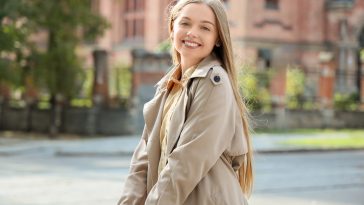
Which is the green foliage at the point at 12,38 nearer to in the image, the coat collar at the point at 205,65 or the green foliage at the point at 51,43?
the green foliage at the point at 51,43

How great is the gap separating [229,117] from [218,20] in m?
0.44

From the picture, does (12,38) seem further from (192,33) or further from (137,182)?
(192,33)

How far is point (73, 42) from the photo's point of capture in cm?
2283

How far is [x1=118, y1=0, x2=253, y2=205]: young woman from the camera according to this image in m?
2.75

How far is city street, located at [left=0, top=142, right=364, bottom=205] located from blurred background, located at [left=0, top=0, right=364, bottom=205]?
0.02m

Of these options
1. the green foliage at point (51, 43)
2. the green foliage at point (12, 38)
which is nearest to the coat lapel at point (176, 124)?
the green foliage at point (12, 38)

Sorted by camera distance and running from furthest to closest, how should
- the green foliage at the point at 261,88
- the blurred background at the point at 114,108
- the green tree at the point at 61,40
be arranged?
the green foliage at the point at 261,88 → the green tree at the point at 61,40 → the blurred background at the point at 114,108

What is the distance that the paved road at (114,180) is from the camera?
27.9ft

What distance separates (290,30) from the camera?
131 feet

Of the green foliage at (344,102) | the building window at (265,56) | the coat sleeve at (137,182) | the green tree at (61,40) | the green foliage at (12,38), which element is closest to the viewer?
the coat sleeve at (137,182)

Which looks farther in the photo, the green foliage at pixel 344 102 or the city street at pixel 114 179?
the green foliage at pixel 344 102

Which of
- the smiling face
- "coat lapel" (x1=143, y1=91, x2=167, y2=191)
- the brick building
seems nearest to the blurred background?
the brick building

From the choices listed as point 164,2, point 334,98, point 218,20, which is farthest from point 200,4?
point 164,2

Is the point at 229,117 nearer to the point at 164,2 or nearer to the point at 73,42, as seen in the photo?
the point at 73,42
